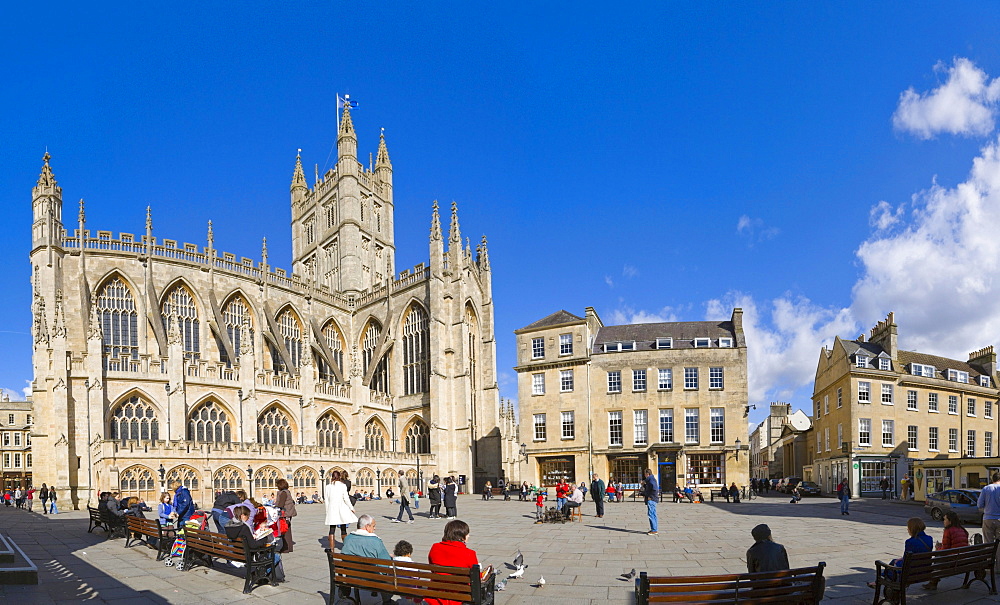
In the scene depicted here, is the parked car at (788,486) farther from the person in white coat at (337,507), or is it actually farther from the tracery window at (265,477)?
the person in white coat at (337,507)

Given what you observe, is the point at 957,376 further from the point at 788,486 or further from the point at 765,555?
the point at 765,555

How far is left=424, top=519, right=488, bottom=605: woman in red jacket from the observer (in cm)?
672

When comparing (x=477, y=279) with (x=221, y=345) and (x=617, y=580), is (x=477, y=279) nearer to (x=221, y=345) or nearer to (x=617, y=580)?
Answer: (x=221, y=345)

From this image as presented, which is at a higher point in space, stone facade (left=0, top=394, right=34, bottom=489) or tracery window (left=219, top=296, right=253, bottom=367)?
tracery window (left=219, top=296, right=253, bottom=367)

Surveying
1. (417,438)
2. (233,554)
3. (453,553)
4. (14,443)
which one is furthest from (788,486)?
(14,443)

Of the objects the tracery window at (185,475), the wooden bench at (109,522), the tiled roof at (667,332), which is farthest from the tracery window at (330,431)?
the wooden bench at (109,522)

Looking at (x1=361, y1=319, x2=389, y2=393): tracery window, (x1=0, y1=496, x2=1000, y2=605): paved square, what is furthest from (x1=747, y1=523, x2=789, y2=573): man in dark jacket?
(x1=361, y1=319, x2=389, y2=393): tracery window

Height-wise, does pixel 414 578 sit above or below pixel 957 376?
above

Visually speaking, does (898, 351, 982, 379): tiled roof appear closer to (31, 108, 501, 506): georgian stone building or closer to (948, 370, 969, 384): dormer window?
(948, 370, 969, 384): dormer window

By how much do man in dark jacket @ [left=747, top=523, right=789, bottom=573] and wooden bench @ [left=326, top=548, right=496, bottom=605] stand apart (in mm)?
2829

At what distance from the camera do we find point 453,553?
676 cm

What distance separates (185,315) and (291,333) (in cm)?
793

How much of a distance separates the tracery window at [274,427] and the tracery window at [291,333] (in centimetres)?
727

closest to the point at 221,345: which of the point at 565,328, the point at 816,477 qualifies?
the point at 565,328
